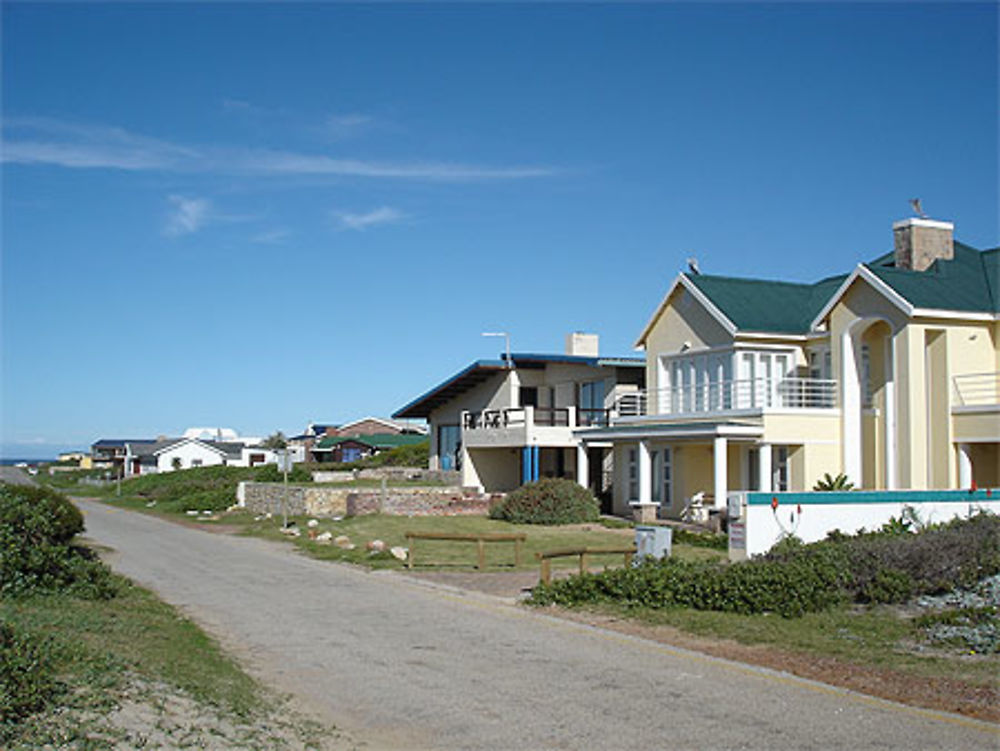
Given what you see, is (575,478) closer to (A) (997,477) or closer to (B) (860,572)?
(A) (997,477)

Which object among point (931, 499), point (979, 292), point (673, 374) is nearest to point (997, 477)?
point (979, 292)

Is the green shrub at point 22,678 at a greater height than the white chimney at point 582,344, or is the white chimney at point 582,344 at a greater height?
the white chimney at point 582,344

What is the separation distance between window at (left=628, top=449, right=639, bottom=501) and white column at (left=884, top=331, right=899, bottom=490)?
8.91m

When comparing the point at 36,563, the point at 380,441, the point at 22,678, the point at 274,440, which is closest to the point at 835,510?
the point at 36,563

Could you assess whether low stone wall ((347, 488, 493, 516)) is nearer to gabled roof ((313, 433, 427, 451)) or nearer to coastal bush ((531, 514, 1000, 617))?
coastal bush ((531, 514, 1000, 617))

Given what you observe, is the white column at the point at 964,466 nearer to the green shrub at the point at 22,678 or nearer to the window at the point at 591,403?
the window at the point at 591,403

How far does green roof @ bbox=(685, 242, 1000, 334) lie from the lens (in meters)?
29.8

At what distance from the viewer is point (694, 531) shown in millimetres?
29672

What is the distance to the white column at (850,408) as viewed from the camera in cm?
3119

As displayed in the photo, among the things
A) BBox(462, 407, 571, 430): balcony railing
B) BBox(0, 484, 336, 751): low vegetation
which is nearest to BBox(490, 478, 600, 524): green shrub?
BBox(462, 407, 571, 430): balcony railing

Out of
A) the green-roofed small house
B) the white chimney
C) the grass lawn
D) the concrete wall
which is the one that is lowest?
the grass lawn

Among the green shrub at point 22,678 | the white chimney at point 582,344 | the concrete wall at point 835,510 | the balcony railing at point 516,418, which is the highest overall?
the white chimney at point 582,344

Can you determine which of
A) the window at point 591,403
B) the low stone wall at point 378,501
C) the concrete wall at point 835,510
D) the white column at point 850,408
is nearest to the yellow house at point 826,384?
the white column at point 850,408

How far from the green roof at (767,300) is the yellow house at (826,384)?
5 centimetres
